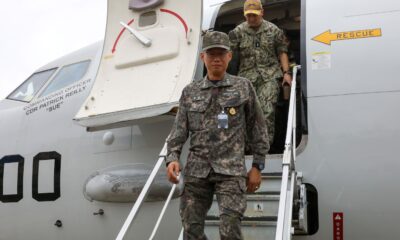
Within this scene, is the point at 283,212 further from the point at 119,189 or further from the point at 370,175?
the point at 119,189

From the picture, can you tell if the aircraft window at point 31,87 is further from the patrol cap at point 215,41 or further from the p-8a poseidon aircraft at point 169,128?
the patrol cap at point 215,41

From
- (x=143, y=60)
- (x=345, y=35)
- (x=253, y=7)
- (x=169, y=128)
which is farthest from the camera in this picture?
(x=143, y=60)

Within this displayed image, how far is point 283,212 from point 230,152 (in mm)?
552

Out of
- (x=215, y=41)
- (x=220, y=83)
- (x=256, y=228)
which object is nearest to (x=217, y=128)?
(x=220, y=83)

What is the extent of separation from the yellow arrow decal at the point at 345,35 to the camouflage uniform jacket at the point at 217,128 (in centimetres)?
210

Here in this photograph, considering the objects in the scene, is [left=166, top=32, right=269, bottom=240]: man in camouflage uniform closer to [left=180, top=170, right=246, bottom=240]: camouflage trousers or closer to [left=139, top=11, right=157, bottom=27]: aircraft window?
[left=180, top=170, right=246, bottom=240]: camouflage trousers

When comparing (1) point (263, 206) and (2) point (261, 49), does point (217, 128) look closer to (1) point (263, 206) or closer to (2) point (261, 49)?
(1) point (263, 206)

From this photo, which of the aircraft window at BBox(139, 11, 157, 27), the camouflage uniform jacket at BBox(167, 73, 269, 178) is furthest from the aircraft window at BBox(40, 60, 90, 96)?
the camouflage uniform jacket at BBox(167, 73, 269, 178)

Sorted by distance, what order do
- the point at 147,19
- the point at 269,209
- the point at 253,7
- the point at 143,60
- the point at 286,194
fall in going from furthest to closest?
the point at 147,19 → the point at 143,60 → the point at 253,7 → the point at 269,209 → the point at 286,194

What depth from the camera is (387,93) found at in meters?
5.55

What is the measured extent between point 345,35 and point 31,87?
14.4 feet

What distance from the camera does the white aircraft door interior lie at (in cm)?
607

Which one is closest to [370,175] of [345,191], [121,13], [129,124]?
[345,191]

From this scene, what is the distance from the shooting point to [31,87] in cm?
797
